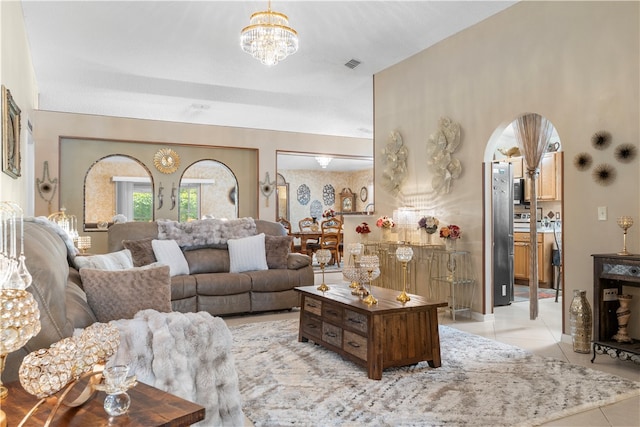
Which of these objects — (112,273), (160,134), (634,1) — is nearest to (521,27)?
(634,1)

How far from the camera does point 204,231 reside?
5.37 metres

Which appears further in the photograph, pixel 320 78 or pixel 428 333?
pixel 320 78

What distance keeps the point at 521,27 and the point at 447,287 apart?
2782 mm

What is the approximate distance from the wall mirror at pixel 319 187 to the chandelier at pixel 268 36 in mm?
9746

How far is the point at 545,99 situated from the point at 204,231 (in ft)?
12.4

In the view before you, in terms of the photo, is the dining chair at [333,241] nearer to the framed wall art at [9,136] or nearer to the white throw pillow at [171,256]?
the white throw pillow at [171,256]

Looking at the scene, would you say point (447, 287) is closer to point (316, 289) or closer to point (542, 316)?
point (542, 316)

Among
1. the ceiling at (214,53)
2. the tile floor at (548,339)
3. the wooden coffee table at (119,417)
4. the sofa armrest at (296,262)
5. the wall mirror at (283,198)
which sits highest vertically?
the ceiling at (214,53)

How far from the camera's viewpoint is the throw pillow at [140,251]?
4.84 metres

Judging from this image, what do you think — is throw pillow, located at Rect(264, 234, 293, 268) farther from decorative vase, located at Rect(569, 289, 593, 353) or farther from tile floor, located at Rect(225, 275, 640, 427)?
decorative vase, located at Rect(569, 289, 593, 353)

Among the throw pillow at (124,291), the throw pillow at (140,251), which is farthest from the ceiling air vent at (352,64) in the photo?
the throw pillow at (124,291)

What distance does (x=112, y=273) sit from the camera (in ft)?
7.80

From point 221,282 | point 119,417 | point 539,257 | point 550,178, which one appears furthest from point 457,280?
point 119,417

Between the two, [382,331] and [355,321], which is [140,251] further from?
[382,331]
